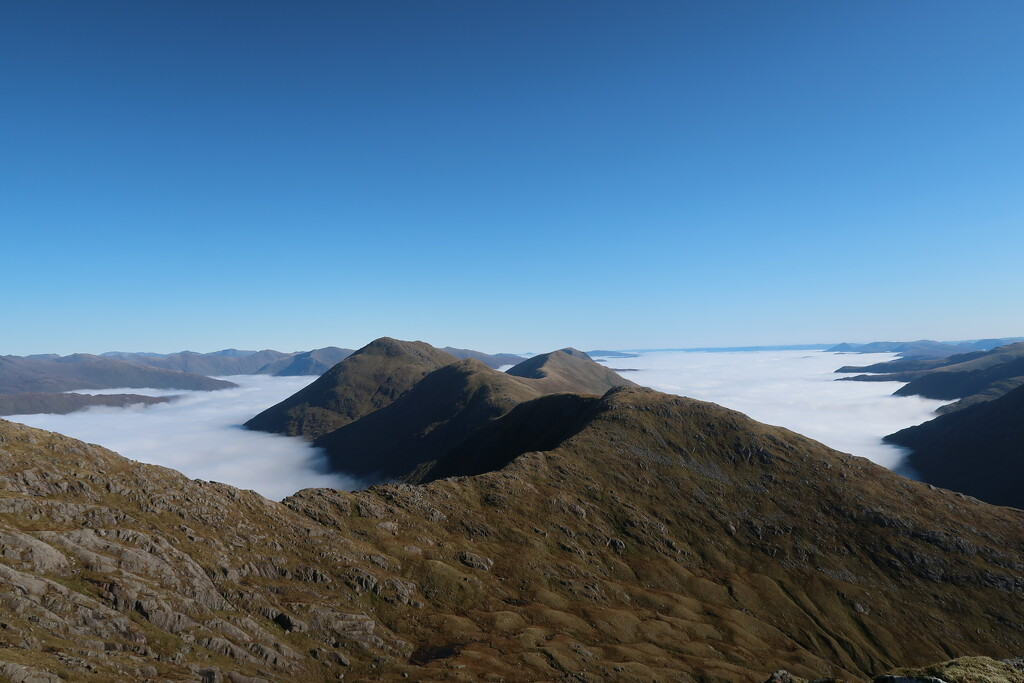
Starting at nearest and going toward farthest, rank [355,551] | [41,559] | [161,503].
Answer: [41,559] → [161,503] → [355,551]

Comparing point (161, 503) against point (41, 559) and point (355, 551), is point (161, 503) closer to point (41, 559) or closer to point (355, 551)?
point (41, 559)

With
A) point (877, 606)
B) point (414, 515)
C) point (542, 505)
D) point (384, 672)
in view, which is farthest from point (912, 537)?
point (384, 672)

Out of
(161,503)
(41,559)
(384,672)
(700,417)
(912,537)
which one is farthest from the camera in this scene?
(700,417)

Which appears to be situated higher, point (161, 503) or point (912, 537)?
point (161, 503)

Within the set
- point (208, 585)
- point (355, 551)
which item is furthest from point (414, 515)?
point (208, 585)

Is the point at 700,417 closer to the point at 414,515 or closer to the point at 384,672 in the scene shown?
the point at 414,515

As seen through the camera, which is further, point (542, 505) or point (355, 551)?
point (542, 505)

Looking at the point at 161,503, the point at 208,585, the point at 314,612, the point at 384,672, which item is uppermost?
the point at 161,503
